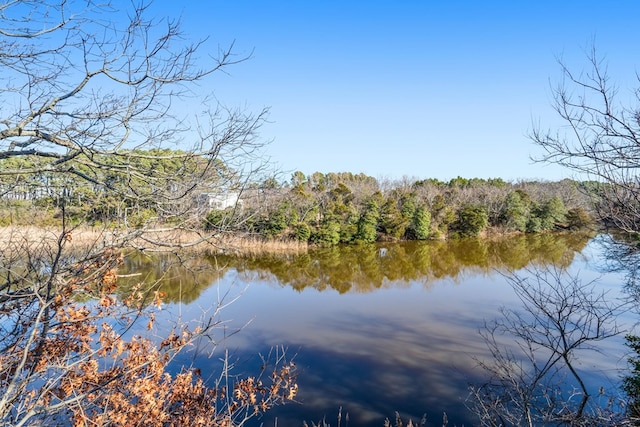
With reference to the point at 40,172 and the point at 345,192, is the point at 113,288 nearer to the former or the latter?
the point at 40,172

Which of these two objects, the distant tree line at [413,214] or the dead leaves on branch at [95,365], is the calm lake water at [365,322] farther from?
the distant tree line at [413,214]

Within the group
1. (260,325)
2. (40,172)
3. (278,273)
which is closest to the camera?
(40,172)

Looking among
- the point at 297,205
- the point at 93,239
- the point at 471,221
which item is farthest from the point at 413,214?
the point at 93,239

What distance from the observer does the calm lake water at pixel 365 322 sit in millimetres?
5602

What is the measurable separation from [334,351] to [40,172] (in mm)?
6017

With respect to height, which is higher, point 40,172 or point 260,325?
point 40,172

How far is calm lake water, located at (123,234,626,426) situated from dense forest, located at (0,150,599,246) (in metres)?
0.58

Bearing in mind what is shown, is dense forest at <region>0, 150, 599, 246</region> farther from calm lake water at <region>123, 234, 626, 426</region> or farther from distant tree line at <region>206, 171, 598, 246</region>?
calm lake water at <region>123, 234, 626, 426</region>

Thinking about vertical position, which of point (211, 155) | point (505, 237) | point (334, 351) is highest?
point (211, 155)

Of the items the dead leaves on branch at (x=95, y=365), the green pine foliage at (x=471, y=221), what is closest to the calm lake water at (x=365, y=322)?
the dead leaves on branch at (x=95, y=365)

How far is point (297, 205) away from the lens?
65.4ft

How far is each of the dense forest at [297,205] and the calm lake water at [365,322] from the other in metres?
0.58

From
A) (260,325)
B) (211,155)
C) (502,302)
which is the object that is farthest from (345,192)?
(211,155)

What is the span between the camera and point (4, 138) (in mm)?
2430
